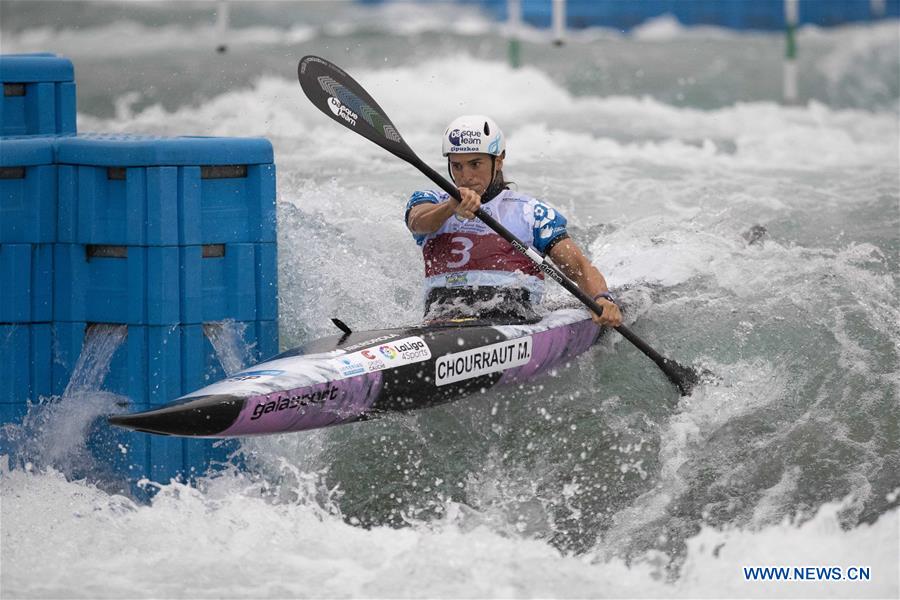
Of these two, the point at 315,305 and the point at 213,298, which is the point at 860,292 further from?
the point at 213,298

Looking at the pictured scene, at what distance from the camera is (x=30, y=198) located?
16.6 feet

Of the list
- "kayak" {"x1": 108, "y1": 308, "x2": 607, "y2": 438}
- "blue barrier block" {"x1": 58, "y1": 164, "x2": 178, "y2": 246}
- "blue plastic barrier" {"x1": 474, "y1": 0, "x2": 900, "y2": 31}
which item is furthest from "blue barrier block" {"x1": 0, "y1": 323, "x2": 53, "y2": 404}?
"blue plastic barrier" {"x1": 474, "y1": 0, "x2": 900, "y2": 31}

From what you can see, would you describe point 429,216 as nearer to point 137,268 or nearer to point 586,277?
point 586,277

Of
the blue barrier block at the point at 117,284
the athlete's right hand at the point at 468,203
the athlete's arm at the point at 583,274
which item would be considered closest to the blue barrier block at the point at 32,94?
the blue barrier block at the point at 117,284

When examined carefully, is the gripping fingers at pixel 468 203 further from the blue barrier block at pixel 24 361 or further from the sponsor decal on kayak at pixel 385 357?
the blue barrier block at pixel 24 361

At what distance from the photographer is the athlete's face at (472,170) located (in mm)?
5516

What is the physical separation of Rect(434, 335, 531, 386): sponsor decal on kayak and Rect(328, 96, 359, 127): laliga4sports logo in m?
1.07

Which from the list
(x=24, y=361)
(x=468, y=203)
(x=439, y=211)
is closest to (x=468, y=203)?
(x=468, y=203)

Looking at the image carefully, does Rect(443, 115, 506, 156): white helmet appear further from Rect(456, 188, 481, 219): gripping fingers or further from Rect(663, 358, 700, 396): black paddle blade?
Rect(663, 358, 700, 396): black paddle blade

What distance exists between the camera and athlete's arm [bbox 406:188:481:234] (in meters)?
5.18

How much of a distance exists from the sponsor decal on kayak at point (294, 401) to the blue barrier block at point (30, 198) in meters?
1.17

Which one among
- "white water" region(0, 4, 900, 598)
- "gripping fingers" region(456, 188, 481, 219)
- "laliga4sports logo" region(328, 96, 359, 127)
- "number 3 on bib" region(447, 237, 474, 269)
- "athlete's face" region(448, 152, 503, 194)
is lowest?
"white water" region(0, 4, 900, 598)

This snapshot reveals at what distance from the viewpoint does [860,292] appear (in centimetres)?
657

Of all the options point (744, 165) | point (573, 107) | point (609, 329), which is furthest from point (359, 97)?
point (573, 107)
